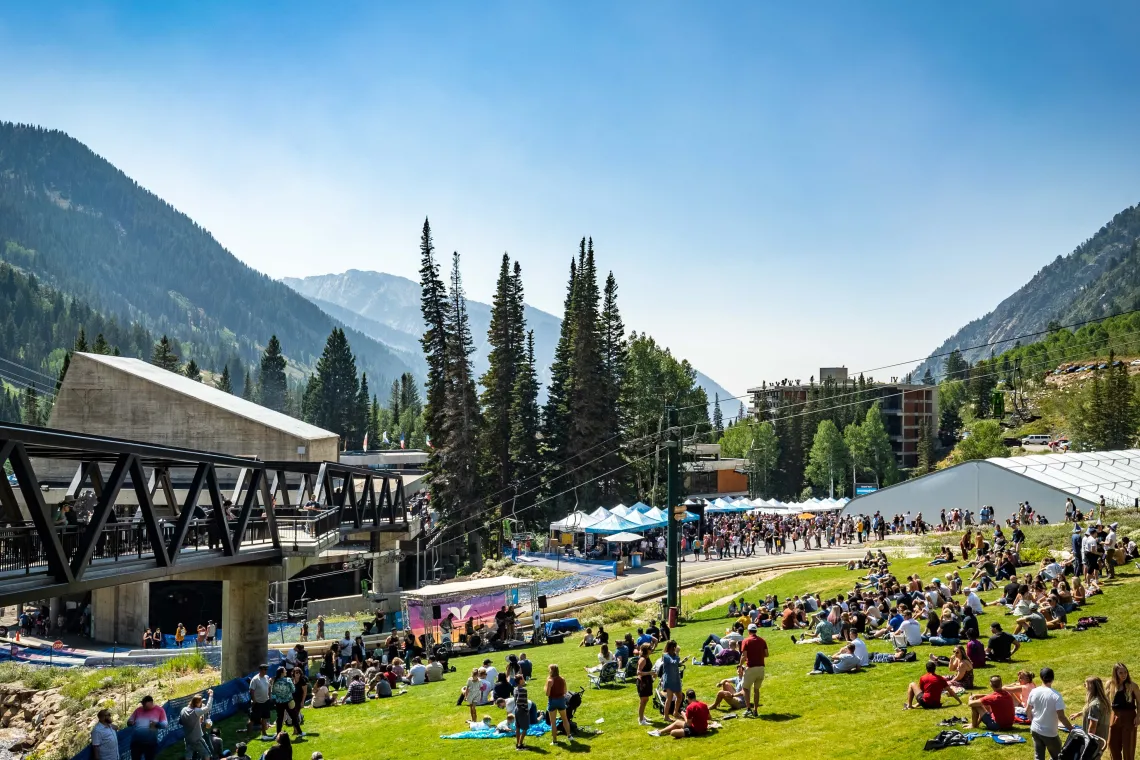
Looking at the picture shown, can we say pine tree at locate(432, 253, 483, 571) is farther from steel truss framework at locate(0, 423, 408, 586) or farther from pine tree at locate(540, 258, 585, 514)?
steel truss framework at locate(0, 423, 408, 586)

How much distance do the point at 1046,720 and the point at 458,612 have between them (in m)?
21.5

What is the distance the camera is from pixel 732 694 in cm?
1648

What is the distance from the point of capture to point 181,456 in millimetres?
17531

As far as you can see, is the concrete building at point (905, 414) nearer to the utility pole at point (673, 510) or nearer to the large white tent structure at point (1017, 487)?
the large white tent structure at point (1017, 487)

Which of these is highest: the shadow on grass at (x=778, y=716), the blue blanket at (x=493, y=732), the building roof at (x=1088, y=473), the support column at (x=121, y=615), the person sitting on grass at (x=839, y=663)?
the building roof at (x=1088, y=473)

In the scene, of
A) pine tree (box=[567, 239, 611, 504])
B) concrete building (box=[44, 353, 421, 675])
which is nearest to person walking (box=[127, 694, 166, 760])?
concrete building (box=[44, 353, 421, 675])

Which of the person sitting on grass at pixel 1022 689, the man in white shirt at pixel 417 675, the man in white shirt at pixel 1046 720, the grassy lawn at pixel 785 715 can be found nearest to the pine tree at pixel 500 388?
the man in white shirt at pixel 417 675

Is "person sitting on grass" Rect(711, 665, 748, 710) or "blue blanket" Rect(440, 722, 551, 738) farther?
"blue blanket" Rect(440, 722, 551, 738)

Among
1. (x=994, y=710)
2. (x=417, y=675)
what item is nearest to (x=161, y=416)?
(x=417, y=675)

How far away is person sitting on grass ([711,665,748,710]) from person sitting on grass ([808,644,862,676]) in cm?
247

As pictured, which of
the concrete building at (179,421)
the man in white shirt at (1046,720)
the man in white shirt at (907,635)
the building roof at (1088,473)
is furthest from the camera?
the building roof at (1088,473)

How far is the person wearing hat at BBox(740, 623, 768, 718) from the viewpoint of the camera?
609 inches

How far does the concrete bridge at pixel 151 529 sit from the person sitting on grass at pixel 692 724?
9872mm

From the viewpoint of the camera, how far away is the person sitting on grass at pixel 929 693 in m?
14.8
